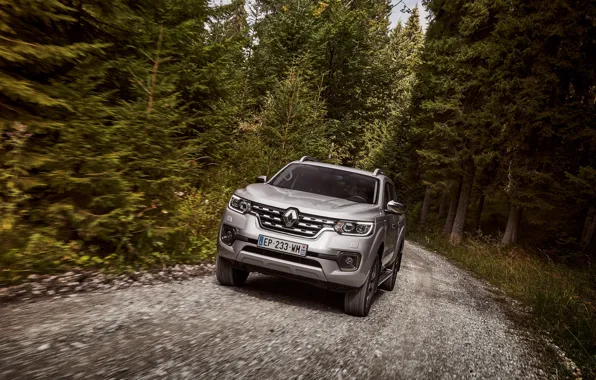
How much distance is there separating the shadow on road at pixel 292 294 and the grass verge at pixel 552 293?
2675mm

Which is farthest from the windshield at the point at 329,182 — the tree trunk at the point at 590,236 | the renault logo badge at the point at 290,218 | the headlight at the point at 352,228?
the tree trunk at the point at 590,236

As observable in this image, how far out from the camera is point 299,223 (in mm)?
4785

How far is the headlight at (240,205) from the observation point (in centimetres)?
505

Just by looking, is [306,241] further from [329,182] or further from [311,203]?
[329,182]

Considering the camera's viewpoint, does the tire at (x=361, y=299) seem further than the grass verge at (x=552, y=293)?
No

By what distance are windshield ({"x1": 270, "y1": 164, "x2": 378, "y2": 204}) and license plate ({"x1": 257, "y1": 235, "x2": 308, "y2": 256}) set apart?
4.59 feet

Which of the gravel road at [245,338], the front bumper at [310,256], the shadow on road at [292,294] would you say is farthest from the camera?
the shadow on road at [292,294]

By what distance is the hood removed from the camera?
4.82 metres

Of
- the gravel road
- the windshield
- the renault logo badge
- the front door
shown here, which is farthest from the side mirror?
the renault logo badge

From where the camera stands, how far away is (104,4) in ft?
20.1

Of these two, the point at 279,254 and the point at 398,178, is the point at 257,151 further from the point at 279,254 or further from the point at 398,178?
the point at 398,178

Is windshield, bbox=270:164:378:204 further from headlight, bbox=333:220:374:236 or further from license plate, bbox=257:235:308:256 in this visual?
license plate, bbox=257:235:308:256

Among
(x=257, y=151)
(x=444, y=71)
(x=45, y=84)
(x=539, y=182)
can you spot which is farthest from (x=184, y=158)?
(x=444, y=71)

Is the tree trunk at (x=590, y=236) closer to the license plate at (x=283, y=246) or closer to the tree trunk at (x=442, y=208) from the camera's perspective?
the tree trunk at (x=442, y=208)
